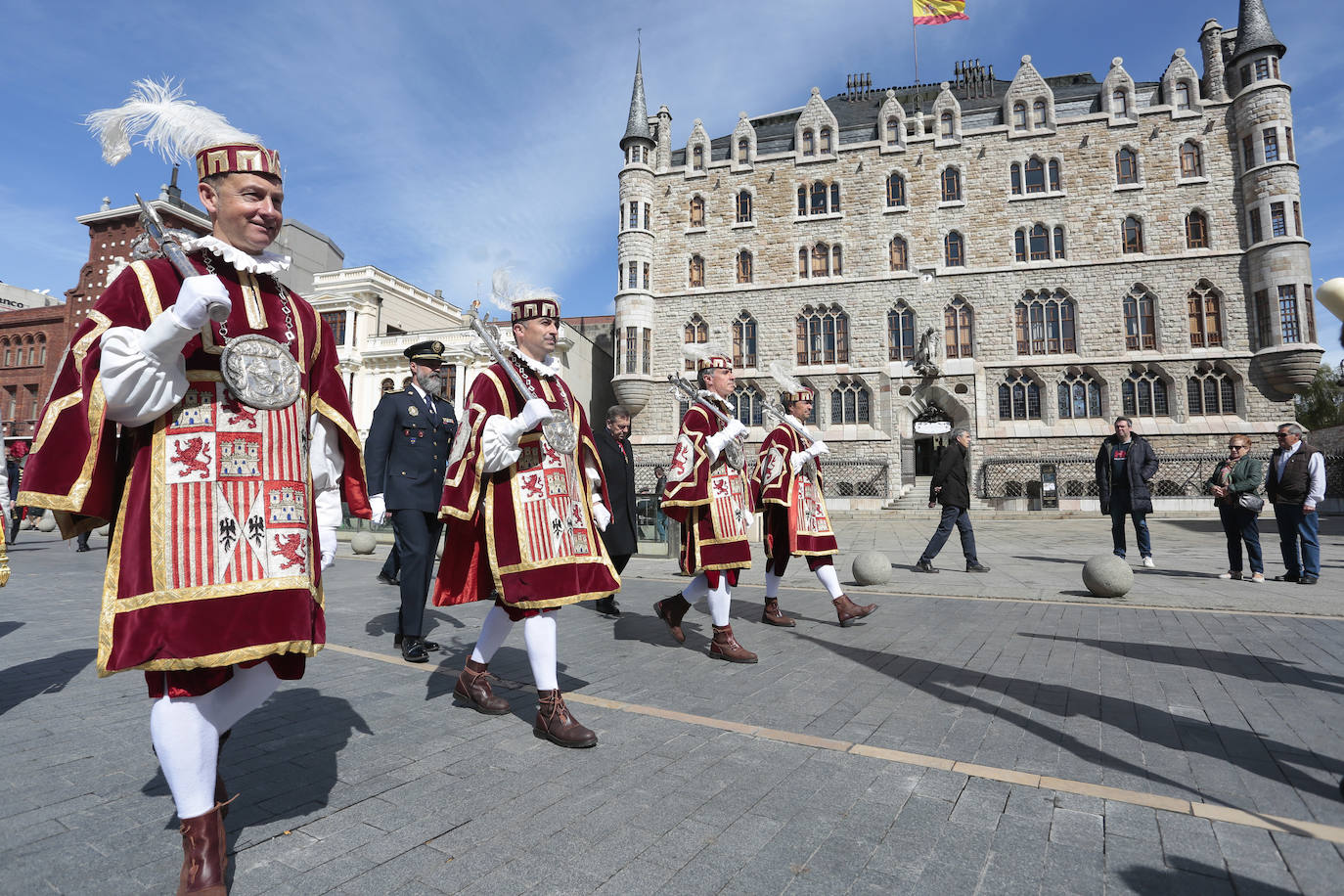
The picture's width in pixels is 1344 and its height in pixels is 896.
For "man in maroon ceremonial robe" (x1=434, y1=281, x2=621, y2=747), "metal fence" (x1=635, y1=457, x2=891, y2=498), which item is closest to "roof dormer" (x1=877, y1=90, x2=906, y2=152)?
"metal fence" (x1=635, y1=457, x2=891, y2=498)

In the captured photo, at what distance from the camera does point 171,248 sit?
6.83 ft

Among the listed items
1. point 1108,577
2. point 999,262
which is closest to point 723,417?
point 1108,577

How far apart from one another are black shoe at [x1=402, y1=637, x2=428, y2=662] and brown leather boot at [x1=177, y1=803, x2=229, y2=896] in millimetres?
2890

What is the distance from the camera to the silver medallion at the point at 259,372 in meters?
2.14

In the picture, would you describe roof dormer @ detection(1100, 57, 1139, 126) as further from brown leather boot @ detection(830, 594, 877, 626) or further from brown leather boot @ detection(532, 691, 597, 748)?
brown leather boot @ detection(532, 691, 597, 748)

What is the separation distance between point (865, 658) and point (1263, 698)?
2.28 meters

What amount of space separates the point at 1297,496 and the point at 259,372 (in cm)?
1169

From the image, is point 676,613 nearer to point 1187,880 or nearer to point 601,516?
point 601,516

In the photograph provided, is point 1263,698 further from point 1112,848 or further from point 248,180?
point 248,180

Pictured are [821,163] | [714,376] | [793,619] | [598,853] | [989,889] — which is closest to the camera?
[989,889]

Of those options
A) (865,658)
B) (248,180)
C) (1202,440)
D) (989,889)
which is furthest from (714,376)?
(1202,440)

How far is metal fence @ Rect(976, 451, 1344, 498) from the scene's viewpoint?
2730 centimetres

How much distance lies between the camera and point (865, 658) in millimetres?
5000

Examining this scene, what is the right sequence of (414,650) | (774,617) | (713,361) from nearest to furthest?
(414,650)
(713,361)
(774,617)
